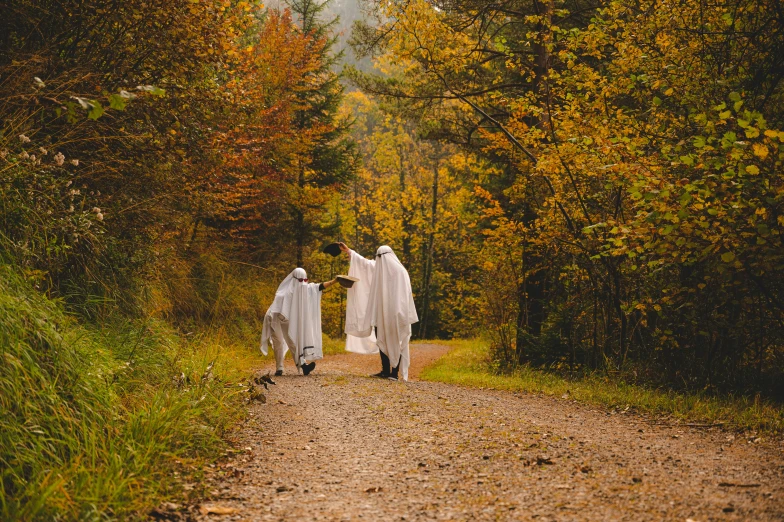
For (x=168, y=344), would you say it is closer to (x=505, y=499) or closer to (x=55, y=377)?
A: (x=55, y=377)

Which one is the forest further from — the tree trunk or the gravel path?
the tree trunk

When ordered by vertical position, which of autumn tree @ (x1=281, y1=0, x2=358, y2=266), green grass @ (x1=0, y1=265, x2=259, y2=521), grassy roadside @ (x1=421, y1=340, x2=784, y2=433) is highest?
autumn tree @ (x1=281, y1=0, x2=358, y2=266)

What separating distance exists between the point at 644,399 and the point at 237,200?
9.57 meters

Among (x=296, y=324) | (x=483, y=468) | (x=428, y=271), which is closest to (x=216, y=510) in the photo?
(x=483, y=468)

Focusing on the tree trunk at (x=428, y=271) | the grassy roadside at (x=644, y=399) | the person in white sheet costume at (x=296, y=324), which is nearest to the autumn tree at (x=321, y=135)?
the person in white sheet costume at (x=296, y=324)

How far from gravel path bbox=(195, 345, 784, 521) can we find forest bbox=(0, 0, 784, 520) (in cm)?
69

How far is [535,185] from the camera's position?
38.2 feet

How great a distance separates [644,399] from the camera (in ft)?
25.6

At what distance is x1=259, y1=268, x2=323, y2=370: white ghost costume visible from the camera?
11980 mm

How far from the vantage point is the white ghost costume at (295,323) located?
1198cm

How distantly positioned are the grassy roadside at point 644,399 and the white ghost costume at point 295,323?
8.50 ft

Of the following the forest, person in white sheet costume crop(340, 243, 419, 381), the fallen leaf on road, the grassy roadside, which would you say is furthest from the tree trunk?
the fallen leaf on road

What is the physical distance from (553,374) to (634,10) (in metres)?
6.15

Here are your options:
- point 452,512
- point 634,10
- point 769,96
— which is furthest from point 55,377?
point 634,10
